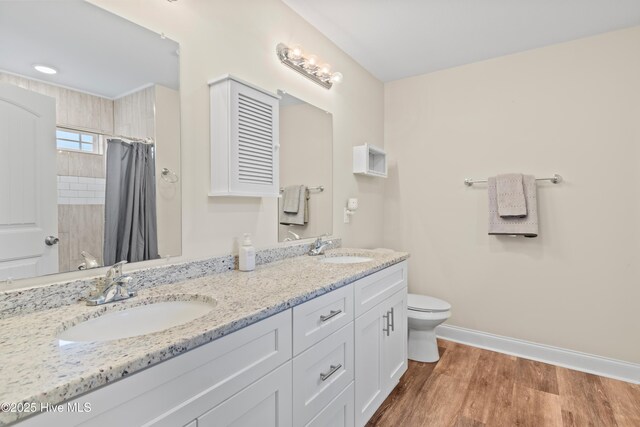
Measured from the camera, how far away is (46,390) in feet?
1.73

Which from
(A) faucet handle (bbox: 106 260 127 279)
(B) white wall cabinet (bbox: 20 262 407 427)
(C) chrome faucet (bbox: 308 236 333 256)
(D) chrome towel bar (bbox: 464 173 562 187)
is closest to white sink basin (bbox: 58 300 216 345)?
(A) faucet handle (bbox: 106 260 127 279)

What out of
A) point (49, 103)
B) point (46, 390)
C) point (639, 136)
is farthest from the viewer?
point (639, 136)

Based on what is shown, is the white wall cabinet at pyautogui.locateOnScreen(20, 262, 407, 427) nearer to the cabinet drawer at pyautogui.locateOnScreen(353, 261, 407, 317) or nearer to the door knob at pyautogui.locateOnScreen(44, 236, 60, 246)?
the cabinet drawer at pyautogui.locateOnScreen(353, 261, 407, 317)

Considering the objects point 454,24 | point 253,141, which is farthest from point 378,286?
point 454,24

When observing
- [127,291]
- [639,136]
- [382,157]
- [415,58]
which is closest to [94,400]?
[127,291]

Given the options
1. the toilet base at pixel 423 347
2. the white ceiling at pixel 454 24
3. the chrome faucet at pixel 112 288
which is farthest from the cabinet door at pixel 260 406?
the white ceiling at pixel 454 24

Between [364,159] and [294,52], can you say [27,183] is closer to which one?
[294,52]

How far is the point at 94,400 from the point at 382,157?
2.57 meters

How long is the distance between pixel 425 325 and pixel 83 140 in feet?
7.42

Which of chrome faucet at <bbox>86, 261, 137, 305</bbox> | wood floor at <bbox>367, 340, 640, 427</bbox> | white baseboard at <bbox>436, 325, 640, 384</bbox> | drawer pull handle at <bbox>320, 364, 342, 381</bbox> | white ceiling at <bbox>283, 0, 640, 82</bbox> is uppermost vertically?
white ceiling at <bbox>283, 0, 640, 82</bbox>

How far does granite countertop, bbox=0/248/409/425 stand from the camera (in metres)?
0.56

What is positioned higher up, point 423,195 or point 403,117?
point 403,117

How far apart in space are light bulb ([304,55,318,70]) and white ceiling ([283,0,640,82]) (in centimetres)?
27

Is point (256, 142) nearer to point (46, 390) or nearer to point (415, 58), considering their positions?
point (46, 390)
